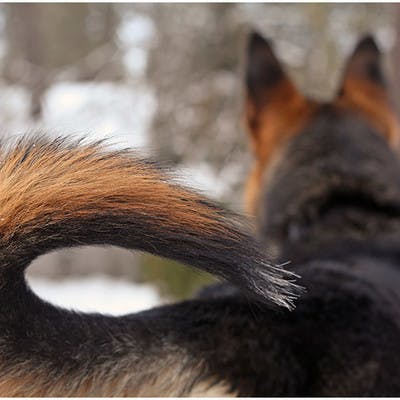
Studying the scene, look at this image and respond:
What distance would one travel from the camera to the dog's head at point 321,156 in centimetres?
283

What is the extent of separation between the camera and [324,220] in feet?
9.23

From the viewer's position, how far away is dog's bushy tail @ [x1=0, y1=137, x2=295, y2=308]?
4.87 ft

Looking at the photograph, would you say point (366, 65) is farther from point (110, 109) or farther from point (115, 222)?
point (110, 109)

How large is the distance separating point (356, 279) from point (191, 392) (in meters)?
0.63

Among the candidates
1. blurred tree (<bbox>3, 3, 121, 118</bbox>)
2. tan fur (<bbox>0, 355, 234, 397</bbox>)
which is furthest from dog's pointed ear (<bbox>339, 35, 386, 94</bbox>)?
blurred tree (<bbox>3, 3, 121, 118</bbox>)

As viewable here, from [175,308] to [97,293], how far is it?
6.61 meters

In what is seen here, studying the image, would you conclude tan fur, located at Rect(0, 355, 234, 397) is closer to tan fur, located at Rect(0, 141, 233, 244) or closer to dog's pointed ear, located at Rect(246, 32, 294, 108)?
tan fur, located at Rect(0, 141, 233, 244)

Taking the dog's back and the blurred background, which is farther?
the blurred background

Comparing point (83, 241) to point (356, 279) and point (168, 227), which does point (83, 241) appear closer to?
point (168, 227)

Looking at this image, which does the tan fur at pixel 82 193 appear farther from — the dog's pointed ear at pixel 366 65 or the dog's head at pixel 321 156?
the dog's pointed ear at pixel 366 65

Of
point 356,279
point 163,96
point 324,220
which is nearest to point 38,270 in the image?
point 163,96

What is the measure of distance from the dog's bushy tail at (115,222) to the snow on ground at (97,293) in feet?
17.4

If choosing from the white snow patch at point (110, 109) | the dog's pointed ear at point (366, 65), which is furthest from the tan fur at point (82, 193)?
the white snow patch at point (110, 109)

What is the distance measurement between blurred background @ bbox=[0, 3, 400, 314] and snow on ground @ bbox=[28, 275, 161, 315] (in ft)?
0.06
